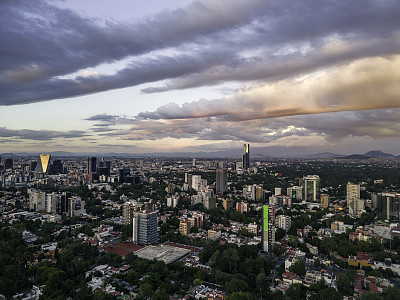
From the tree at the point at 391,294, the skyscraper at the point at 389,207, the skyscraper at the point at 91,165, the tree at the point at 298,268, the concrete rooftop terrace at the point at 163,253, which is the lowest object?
the concrete rooftop terrace at the point at 163,253

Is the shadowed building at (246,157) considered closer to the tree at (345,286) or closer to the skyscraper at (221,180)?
the skyscraper at (221,180)

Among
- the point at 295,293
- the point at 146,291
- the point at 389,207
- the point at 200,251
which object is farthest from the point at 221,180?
the point at 146,291

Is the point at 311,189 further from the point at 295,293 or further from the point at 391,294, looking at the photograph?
the point at 295,293

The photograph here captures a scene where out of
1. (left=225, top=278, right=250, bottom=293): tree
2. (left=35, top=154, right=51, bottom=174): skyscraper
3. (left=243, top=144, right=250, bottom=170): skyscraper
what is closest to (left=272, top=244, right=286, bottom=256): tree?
(left=225, top=278, right=250, bottom=293): tree

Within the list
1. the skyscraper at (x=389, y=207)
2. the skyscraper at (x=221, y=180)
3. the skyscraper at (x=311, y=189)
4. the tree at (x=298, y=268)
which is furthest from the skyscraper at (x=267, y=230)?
the skyscraper at (x=221, y=180)

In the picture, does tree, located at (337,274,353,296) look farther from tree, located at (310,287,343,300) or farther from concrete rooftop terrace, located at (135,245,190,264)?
concrete rooftop terrace, located at (135,245,190,264)

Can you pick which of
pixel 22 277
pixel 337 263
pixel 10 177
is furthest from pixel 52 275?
pixel 10 177

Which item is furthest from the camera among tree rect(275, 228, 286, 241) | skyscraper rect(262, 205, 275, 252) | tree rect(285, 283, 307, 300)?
tree rect(275, 228, 286, 241)

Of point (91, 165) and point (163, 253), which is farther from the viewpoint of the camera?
point (91, 165)
